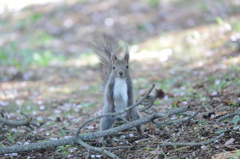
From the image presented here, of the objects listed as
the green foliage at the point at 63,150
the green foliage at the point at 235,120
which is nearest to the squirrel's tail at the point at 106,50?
the green foliage at the point at 63,150

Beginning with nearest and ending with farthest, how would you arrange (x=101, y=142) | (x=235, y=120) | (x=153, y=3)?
(x=235, y=120), (x=101, y=142), (x=153, y=3)

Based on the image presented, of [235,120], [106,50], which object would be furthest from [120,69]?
[235,120]

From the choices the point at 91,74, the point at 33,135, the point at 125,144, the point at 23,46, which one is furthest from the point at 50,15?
the point at 125,144

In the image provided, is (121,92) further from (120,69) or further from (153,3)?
(153,3)

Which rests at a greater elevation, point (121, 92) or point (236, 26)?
point (236, 26)

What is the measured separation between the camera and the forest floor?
3205 mm

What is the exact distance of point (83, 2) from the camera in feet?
36.6

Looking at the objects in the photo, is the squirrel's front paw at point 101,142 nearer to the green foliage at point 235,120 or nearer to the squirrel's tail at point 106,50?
the squirrel's tail at point 106,50

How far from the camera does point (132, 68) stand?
22.0 ft

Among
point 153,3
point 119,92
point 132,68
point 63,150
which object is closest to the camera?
point 63,150

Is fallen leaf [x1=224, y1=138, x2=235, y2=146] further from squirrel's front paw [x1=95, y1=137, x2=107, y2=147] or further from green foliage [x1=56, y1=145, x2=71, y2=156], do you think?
green foliage [x1=56, y1=145, x2=71, y2=156]

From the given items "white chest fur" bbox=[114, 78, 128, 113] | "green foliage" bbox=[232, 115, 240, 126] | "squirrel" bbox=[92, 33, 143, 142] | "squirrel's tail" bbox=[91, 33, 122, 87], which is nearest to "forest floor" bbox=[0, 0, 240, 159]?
"green foliage" bbox=[232, 115, 240, 126]

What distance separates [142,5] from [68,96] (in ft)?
18.5

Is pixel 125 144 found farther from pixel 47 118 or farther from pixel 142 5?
pixel 142 5
